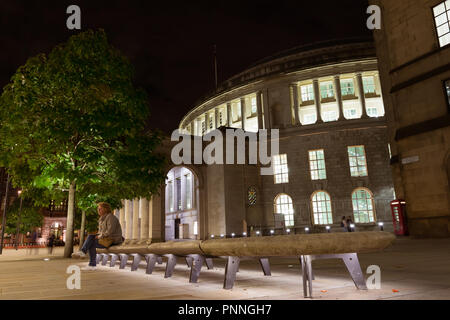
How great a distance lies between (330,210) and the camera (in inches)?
1417

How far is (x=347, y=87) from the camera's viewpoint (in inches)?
1683

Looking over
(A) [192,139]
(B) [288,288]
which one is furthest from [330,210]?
(B) [288,288]

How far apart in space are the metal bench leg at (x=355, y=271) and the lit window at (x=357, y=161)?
34255mm

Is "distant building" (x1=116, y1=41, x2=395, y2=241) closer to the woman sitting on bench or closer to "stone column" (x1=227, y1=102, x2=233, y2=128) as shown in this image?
"stone column" (x1=227, y1=102, x2=233, y2=128)

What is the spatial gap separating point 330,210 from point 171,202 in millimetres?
26722

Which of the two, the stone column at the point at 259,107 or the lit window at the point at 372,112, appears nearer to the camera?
the lit window at the point at 372,112

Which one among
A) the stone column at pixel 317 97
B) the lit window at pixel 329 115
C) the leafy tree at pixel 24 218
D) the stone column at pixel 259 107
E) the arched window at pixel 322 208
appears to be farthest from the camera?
the leafy tree at pixel 24 218

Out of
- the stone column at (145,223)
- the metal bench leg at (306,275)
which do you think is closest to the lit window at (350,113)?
the stone column at (145,223)

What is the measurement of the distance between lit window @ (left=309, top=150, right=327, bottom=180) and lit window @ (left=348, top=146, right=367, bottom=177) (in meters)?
2.80

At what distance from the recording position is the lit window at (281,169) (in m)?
38.5

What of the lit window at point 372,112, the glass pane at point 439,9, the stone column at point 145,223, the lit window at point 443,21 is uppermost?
the lit window at point 372,112

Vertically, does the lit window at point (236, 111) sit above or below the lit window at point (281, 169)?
above

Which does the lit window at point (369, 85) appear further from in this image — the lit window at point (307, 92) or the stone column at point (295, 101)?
the stone column at point (295, 101)

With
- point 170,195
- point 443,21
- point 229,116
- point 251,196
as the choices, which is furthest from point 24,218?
point 443,21
